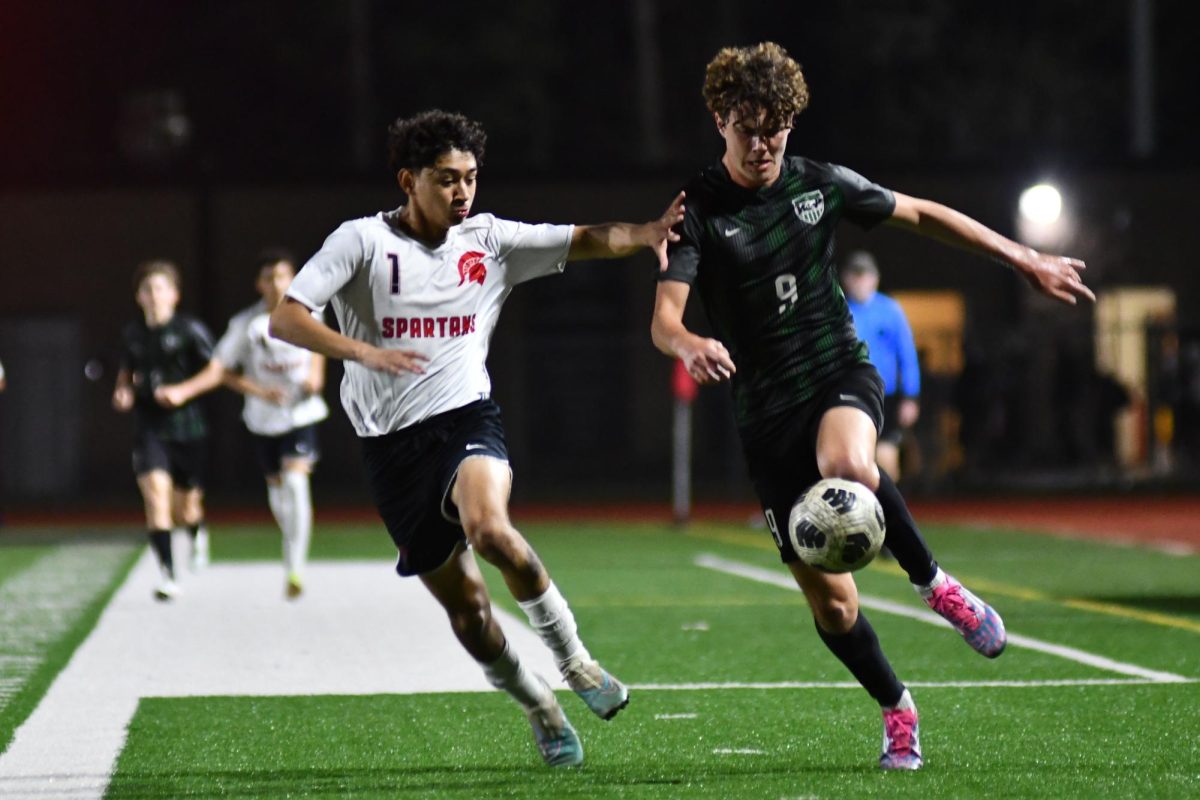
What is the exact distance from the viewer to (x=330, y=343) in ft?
20.7

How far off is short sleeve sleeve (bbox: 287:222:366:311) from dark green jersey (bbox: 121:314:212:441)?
7382mm

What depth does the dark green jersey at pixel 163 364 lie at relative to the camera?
13.8 metres

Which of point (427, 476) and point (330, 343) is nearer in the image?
point (330, 343)

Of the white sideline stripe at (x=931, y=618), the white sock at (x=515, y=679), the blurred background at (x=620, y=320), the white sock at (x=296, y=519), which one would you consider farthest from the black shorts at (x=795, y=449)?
the blurred background at (x=620, y=320)

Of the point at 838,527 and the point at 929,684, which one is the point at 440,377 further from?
the point at 929,684

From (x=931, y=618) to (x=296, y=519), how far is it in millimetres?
4175

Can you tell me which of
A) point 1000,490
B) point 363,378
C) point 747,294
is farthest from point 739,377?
point 1000,490

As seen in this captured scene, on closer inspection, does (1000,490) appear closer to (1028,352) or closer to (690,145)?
(1028,352)

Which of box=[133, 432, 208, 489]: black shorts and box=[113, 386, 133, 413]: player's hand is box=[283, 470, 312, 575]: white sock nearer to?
box=[133, 432, 208, 489]: black shorts

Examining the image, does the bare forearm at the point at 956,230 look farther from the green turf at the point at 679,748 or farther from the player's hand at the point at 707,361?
the green turf at the point at 679,748

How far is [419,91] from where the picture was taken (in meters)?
46.1

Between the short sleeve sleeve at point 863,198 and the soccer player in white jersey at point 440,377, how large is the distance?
598 mm

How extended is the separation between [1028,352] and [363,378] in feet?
81.7

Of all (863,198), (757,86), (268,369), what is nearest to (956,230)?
(863,198)
